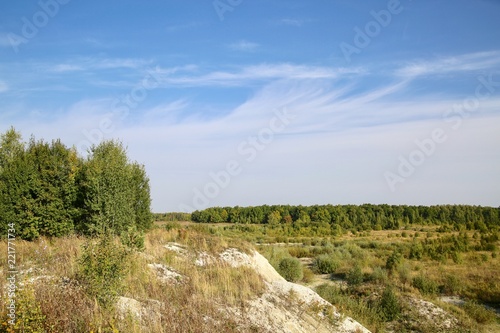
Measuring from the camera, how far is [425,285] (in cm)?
1838

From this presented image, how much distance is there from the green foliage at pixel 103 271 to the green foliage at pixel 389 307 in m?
11.8

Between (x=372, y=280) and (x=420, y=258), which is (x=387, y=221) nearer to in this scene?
(x=420, y=258)

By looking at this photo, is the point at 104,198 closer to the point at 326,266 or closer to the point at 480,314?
the point at 326,266

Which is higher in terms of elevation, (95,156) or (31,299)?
(95,156)

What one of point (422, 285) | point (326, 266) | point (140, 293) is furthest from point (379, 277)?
point (140, 293)

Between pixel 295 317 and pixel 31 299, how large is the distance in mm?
6969

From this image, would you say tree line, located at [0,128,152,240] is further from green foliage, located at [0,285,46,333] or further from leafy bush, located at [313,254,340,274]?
leafy bush, located at [313,254,340,274]

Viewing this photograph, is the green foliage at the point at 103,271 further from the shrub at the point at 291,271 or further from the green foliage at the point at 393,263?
the green foliage at the point at 393,263

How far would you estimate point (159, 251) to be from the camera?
1252 cm

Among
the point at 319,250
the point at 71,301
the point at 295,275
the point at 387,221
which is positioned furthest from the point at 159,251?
the point at 387,221

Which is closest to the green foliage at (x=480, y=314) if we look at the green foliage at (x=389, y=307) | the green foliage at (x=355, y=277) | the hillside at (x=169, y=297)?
the green foliage at (x=389, y=307)

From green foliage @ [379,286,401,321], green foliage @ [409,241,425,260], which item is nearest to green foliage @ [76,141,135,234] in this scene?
green foliage @ [379,286,401,321]

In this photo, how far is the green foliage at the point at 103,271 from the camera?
6.57 meters

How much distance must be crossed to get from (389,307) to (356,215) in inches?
2236
